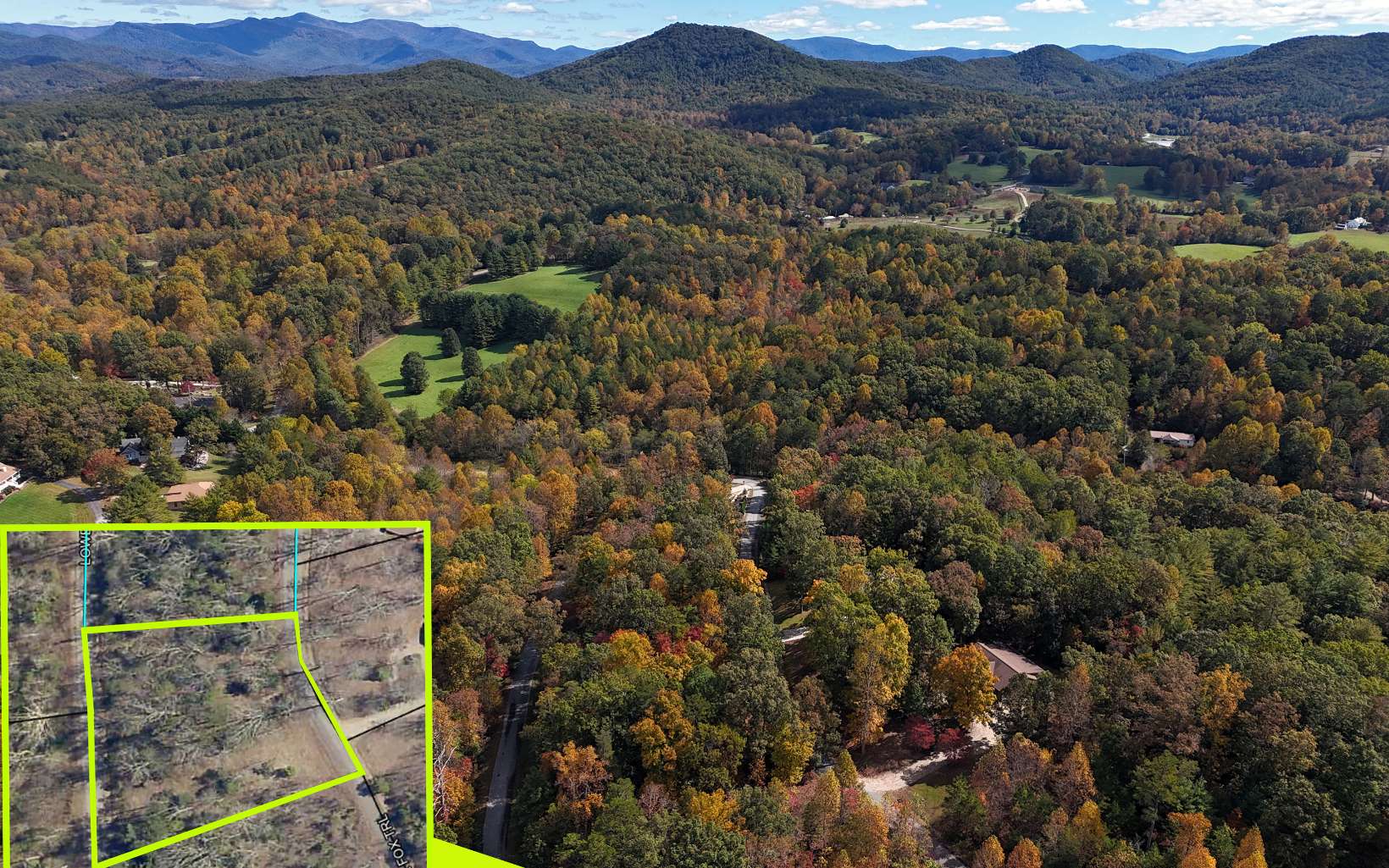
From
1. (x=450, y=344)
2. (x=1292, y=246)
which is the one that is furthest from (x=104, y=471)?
(x=1292, y=246)

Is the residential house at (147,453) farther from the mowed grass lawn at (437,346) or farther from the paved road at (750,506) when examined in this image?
the paved road at (750,506)

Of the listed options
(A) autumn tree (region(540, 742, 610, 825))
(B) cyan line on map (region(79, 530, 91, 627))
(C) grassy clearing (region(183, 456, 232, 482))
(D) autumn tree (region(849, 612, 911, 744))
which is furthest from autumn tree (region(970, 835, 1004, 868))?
(C) grassy clearing (region(183, 456, 232, 482))

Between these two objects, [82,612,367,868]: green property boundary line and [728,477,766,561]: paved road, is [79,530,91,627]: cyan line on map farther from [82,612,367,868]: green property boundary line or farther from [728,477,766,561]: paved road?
[728,477,766,561]: paved road

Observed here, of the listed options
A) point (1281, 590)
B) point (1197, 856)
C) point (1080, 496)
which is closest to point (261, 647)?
point (1197, 856)

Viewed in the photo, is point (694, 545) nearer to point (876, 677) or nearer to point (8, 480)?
point (876, 677)

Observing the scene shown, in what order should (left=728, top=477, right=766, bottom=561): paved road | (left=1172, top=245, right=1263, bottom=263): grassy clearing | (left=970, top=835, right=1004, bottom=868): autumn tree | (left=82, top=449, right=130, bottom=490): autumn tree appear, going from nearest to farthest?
(left=970, top=835, right=1004, bottom=868): autumn tree → (left=728, top=477, right=766, bottom=561): paved road → (left=82, top=449, right=130, bottom=490): autumn tree → (left=1172, top=245, right=1263, bottom=263): grassy clearing

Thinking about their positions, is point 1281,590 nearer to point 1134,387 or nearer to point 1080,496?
point 1080,496
